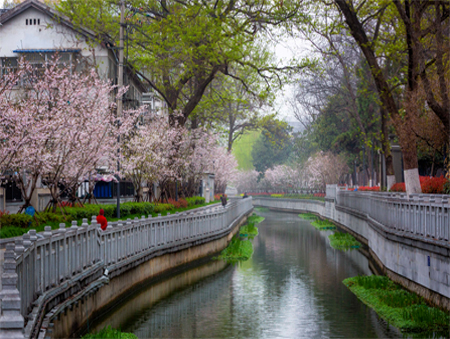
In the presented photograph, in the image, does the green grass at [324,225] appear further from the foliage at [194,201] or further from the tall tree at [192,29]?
the tall tree at [192,29]

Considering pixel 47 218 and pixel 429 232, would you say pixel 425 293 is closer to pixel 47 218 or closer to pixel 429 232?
pixel 429 232

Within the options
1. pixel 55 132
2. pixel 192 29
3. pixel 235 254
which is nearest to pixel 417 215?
pixel 55 132

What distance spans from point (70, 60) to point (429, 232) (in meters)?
28.5

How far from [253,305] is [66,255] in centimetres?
789

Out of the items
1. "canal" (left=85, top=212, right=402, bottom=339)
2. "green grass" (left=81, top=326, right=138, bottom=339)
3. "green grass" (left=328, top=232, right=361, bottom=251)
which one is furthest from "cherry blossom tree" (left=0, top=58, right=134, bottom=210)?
"green grass" (left=328, top=232, right=361, bottom=251)

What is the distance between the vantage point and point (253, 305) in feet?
65.4

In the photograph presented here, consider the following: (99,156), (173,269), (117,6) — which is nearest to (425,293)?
(173,269)

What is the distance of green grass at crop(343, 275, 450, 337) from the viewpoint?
49.9 feet

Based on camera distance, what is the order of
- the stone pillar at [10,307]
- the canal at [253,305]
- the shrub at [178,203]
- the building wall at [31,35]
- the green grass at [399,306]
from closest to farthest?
1. the stone pillar at [10,307]
2. the green grass at [399,306]
3. the canal at [253,305]
4. the building wall at [31,35]
5. the shrub at [178,203]

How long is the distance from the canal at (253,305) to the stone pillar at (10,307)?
6572mm

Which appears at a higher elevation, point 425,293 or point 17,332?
point 17,332

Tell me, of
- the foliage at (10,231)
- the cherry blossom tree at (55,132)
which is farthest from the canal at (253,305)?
the cherry blossom tree at (55,132)

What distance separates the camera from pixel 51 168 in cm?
A: 2608

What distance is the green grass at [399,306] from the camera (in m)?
15.2
